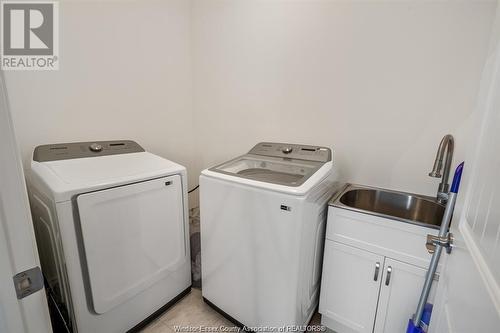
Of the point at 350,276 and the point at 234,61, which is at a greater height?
the point at 234,61

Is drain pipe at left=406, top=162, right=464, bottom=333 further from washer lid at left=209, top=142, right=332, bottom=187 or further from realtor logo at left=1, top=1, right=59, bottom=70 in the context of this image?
realtor logo at left=1, top=1, right=59, bottom=70

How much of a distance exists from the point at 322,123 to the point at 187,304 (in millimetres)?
1757

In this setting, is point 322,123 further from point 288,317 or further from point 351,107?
point 288,317

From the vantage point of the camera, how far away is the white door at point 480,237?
52 cm

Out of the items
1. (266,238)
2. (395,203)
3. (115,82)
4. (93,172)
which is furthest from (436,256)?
(115,82)

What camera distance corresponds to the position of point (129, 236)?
59.1 inches

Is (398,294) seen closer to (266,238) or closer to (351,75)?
A: (266,238)

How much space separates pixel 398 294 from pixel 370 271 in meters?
0.17

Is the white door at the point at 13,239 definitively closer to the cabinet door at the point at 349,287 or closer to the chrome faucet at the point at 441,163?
the cabinet door at the point at 349,287

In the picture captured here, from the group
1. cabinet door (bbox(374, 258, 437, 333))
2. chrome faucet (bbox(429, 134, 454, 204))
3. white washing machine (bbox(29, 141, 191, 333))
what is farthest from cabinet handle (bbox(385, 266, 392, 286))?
white washing machine (bbox(29, 141, 191, 333))

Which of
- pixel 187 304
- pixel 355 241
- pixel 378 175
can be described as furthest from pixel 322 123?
pixel 187 304

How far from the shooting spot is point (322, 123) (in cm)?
200

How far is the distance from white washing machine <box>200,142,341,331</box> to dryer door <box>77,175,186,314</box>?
24cm

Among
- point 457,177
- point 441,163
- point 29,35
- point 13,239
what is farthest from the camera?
point 29,35
